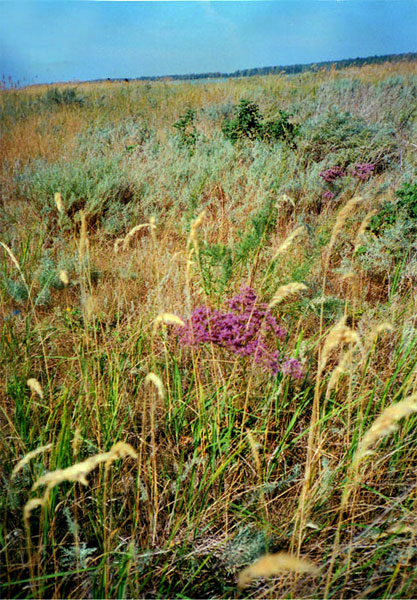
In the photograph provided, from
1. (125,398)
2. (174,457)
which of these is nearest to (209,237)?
(125,398)

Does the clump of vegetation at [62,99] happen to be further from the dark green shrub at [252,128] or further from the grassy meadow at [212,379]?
the dark green shrub at [252,128]

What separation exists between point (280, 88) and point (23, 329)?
1031 cm

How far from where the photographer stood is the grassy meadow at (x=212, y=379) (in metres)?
1.12

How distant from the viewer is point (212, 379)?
5.82 ft

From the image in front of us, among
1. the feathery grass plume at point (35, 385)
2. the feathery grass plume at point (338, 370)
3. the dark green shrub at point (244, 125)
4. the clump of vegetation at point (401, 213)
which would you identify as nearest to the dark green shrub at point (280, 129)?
the dark green shrub at point (244, 125)

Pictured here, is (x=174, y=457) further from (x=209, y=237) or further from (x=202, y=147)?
(x=202, y=147)

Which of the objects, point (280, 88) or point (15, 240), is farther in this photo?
point (280, 88)

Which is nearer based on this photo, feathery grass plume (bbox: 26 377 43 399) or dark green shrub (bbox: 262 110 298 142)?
feathery grass plume (bbox: 26 377 43 399)

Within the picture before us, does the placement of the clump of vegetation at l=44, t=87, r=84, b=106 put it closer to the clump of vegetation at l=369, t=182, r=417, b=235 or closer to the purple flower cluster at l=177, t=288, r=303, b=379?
the clump of vegetation at l=369, t=182, r=417, b=235

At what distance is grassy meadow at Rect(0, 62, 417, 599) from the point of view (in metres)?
1.12

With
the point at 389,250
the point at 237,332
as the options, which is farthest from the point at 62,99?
the point at 237,332

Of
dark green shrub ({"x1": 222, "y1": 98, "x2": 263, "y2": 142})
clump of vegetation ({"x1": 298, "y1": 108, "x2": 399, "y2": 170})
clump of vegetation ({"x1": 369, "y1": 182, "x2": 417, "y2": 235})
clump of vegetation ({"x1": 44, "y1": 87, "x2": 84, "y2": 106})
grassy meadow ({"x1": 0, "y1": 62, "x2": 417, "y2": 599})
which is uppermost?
clump of vegetation ({"x1": 44, "y1": 87, "x2": 84, "y2": 106})

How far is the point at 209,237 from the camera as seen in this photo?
A: 3252mm

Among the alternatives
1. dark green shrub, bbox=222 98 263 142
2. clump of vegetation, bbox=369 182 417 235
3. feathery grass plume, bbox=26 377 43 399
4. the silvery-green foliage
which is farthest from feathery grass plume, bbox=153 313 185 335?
dark green shrub, bbox=222 98 263 142
